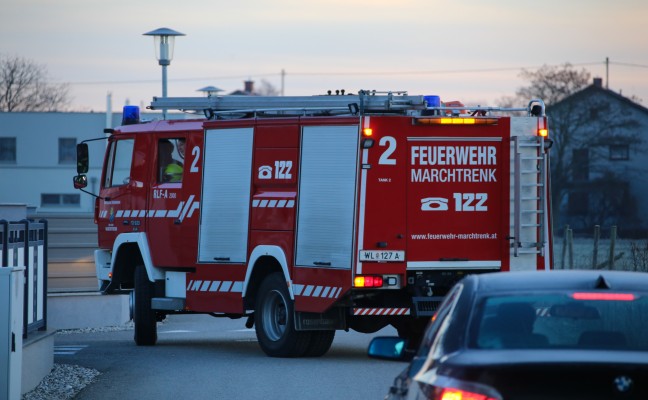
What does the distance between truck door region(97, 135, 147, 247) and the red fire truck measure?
1841 mm

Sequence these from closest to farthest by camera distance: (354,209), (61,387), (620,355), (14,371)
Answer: (620,355)
(14,371)
(61,387)
(354,209)

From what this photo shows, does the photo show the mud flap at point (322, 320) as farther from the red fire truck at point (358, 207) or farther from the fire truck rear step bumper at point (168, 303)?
the fire truck rear step bumper at point (168, 303)

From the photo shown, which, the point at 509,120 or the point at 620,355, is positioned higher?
the point at 509,120

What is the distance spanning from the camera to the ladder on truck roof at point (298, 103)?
A: 1520 centimetres

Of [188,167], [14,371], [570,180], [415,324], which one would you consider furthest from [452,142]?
[570,180]

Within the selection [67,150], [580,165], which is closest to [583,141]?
[580,165]

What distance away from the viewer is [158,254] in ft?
59.3

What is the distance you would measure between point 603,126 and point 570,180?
357cm

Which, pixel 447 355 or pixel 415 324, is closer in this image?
pixel 447 355

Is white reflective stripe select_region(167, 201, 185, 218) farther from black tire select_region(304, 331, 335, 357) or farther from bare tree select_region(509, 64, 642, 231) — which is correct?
bare tree select_region(509, 64, 642, 231)

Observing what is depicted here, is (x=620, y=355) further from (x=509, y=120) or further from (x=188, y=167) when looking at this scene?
(x=188, y=167)

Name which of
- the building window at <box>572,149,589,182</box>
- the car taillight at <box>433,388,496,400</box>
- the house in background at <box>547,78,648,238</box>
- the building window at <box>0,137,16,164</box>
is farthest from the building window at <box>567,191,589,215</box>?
the car taillight at <box>433,388,496,400</box>

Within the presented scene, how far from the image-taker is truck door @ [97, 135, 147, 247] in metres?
18.5

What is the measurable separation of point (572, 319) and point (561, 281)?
0.70ft
